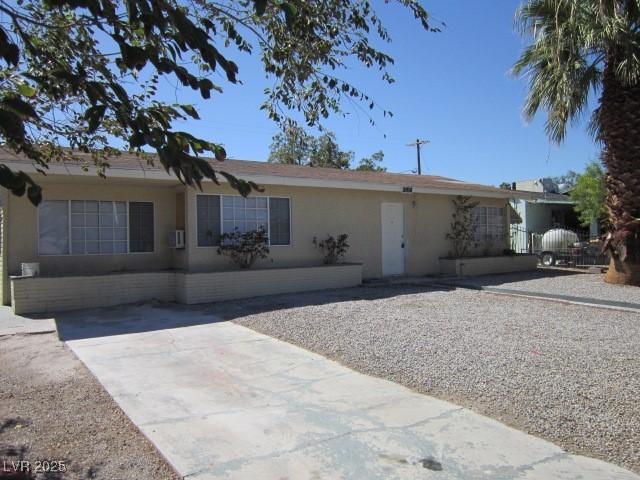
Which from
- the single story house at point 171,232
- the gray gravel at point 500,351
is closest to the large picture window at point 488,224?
the single story house at point 171,232

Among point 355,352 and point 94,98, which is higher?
point 94,98

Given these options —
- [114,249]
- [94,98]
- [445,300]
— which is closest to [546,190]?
[445,300]

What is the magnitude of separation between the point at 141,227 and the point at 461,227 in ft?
32.9

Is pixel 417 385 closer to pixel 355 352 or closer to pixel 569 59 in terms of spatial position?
pixel 355 352

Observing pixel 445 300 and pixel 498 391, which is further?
pixel 445 300

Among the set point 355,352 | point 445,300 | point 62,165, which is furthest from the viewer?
point 445,300

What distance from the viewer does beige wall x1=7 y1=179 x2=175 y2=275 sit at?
11516 millimetres

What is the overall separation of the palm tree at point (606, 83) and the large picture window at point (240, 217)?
7.47 meters

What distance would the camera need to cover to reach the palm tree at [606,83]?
1235cm

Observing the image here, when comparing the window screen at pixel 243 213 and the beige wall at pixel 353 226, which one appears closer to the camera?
the beige wall at pixel 353 226

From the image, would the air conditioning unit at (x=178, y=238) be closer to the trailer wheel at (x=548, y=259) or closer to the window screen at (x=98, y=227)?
the window screen at (x=98, y=227)

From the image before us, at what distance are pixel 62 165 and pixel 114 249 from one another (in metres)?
2.87

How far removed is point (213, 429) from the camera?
446 centimetres

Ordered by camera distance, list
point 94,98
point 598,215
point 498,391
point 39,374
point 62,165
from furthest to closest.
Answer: point 598,215 → point 62,165 → point 39,374 → point 498,391 → point 94,98
